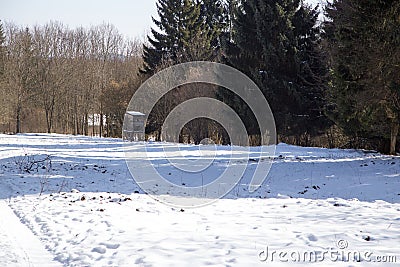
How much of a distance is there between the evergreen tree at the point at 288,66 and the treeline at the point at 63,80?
1252 cm

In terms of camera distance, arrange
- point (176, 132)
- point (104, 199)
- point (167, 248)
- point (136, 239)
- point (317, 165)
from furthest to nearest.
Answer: point (176, 132) < point (317, 165) < point (104, 199) < point (136, 239) < point (167, 248)

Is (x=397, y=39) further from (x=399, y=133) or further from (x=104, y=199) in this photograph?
(x=104, y=199)

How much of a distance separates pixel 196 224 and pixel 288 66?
1934cm

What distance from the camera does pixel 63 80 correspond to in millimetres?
38375

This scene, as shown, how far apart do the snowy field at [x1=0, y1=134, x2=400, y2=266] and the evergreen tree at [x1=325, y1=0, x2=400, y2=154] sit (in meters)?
2.27

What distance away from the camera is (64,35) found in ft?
147

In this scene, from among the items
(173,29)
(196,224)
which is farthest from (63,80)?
(196,224)

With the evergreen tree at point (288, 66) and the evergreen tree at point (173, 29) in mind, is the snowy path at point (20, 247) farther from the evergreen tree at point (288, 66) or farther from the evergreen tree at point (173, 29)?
the evergreen tree at point (173, 29)

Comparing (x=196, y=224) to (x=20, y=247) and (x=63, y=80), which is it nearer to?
(x=20, y=247)

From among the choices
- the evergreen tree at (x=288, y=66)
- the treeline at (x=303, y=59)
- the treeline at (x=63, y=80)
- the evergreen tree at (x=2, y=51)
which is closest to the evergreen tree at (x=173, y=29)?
the treeline at (x=303, y=59)

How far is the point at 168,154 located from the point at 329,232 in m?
11.8

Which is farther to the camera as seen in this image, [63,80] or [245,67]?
[63,80]

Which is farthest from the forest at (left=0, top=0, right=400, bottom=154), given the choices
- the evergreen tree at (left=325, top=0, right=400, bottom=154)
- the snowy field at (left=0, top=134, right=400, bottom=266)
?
the snowy field at (left=0, top=134, right=400, bottom=266)

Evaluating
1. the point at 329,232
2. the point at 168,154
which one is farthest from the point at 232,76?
the point at 329,232
